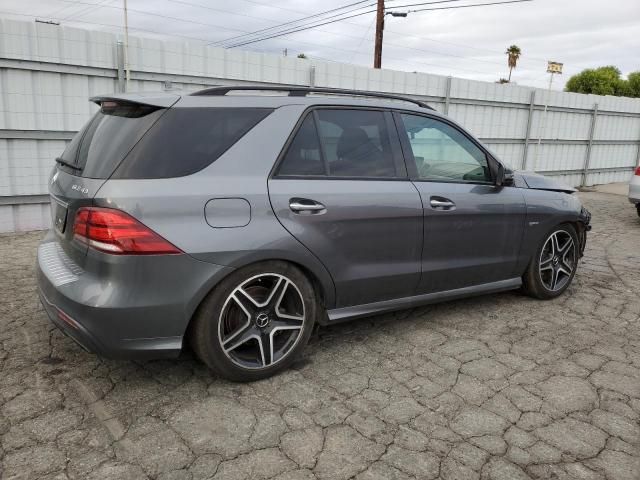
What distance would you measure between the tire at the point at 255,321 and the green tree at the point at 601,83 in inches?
1631

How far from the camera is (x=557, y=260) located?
15.5 ft

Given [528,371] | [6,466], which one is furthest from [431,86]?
[6,466]

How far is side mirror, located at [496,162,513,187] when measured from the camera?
13.4ft

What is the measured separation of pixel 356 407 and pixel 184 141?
5.56 ft

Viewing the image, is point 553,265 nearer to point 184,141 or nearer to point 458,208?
point 458,208

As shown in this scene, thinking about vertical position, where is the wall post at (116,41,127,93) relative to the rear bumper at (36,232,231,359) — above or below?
above

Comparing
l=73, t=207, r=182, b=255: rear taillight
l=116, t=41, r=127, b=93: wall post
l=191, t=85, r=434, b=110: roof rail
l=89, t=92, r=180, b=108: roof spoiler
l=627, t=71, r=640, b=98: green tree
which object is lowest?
l=73, t=207, r=182, b=255: rear taillight

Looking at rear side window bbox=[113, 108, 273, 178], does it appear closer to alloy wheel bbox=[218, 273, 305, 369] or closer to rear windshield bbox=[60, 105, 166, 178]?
rear windshield bbox=[60, 105, 166, 178]

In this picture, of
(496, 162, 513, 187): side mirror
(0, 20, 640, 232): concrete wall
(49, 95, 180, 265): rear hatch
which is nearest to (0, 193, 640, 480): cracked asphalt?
(49, 95, 180, 265): rear hatch

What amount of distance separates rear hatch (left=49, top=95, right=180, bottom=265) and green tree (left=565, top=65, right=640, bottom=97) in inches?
1644

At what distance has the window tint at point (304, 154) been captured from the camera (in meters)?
3.12

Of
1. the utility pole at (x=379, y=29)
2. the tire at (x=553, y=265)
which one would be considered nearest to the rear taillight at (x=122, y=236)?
the tire at (x=553, y=265)

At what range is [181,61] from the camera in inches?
293

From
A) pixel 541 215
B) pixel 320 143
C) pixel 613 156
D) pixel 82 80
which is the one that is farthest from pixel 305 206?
pixel 613 156
